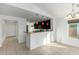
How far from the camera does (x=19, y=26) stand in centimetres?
632

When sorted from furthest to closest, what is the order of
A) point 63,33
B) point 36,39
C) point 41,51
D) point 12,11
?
point 63,33, point 36,39, point 12,11, point 41,51

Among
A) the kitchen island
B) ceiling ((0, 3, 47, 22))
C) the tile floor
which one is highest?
ceiling ((0, 3, 47, 22))

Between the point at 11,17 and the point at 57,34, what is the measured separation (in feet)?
13.3

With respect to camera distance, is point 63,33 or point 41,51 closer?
point 41,51

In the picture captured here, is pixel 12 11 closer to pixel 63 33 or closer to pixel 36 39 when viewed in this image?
pixel 36 39

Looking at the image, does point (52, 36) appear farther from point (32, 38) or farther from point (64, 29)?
point (32, 38)

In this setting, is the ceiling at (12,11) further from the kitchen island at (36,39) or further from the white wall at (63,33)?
the white wall at (63,33)

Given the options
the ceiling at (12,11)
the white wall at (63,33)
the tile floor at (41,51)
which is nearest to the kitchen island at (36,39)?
the tile floor at (41,51)

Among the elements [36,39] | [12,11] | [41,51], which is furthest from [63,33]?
[12,11]

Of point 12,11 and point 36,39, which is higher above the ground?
point 12,11

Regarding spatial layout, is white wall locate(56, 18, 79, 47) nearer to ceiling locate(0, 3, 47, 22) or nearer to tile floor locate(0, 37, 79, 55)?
tile floor locate(0, 37, 79, 55)

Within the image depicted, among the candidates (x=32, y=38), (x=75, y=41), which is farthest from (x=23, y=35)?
(x=75, y=41)

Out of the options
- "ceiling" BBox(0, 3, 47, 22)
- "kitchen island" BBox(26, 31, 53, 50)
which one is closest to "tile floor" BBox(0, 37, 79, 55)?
"kitchen island" BBox(26, 31, 53, 50)

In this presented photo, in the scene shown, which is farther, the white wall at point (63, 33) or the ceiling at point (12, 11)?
the white wall at point (63, 33)
